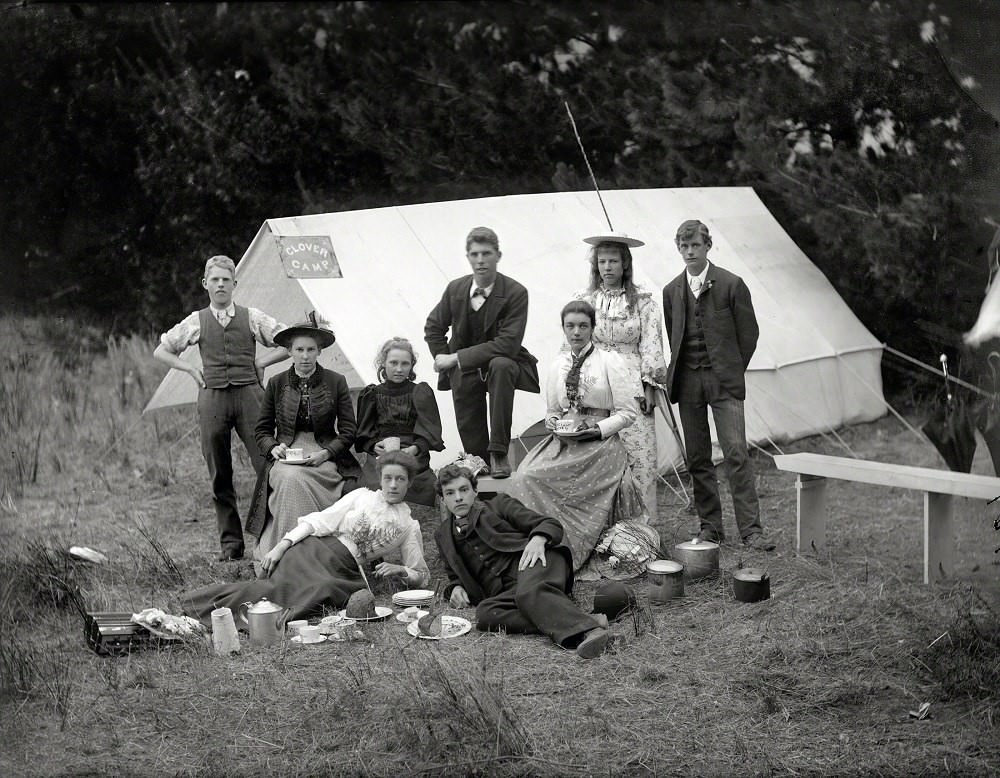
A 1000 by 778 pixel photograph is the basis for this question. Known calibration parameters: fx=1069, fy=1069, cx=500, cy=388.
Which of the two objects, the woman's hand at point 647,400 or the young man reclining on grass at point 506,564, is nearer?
the young man reclining on grass at point 506,564

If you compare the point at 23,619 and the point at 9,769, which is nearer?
the point at 9,769

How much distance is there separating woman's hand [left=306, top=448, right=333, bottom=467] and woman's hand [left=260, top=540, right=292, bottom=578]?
597mm

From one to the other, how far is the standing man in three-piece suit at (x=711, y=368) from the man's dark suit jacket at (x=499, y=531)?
122 centimetres

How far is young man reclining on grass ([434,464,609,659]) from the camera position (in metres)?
3.81

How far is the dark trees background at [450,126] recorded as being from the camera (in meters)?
5.55

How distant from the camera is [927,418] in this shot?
6887 millimetres

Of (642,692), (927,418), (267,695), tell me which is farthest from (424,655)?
(927,418)

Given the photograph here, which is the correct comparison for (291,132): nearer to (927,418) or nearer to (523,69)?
(523,69)

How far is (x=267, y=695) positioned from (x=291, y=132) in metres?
4.80

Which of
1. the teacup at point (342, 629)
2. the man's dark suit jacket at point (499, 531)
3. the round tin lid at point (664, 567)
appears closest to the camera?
the teacup at point (342, 629)

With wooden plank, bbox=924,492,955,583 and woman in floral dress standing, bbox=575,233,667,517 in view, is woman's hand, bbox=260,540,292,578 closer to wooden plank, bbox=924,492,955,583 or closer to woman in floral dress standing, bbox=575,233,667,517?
woman in floral dress standing, bbox=575,233,667,517

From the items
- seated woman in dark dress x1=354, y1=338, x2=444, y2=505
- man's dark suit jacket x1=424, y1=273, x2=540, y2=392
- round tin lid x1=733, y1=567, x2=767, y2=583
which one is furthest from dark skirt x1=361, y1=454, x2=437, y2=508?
round tin lid x1=733, y1=567, x2=767, y2=583

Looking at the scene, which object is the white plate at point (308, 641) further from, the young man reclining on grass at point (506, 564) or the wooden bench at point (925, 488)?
the wooden bench at point (925, 488)

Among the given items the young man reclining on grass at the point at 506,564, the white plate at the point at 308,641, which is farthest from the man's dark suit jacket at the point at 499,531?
the white plate at the point at 308,641
